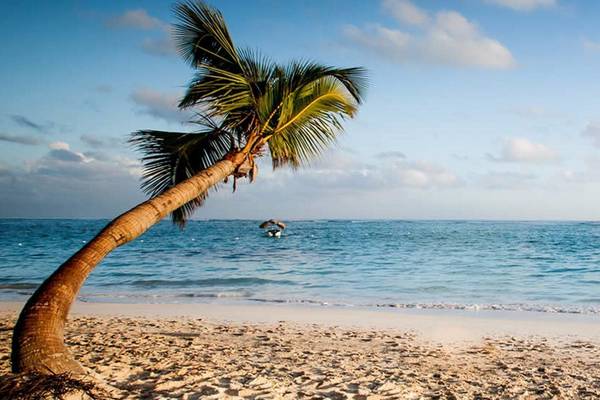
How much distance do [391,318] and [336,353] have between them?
4.35 metres

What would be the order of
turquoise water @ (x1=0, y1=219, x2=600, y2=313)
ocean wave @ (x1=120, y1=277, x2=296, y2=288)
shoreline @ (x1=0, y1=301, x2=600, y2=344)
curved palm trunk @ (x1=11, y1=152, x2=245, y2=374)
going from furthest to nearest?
ocean wave @ (x1=120, y1=277, x2=296, y2=288), turquoise water @ (x1=0, y1=219, x2=600, y2=313), shoreline @ (x1=0, y1=301, x2=600, y2=344), curved palm trunk @ (x1=11, y1=152, x2=245, y2=374)

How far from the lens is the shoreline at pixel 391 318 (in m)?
10.6

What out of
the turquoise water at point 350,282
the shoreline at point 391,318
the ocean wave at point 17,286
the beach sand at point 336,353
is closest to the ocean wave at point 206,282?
the turquoise water at point 350,282

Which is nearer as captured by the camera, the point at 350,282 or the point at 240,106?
the point at 240,106

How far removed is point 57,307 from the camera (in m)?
4.88

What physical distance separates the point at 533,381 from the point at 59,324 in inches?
228

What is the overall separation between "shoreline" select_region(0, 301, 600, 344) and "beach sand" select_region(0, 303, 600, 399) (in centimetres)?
4

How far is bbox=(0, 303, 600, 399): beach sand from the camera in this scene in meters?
6.23

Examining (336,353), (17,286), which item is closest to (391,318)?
(336,353)

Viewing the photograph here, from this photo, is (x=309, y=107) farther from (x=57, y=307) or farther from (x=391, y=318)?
(x=391, y=318)

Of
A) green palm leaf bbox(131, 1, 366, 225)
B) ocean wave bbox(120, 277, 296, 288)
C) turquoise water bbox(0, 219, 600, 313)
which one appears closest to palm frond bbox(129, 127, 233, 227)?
green palm leaf bbox(131, 1, 366, 225)

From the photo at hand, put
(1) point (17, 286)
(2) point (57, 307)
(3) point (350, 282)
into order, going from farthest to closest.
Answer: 1. (3) point (350, 282)
2. (1) point (17, 286)
3. (2) point (57, 307)

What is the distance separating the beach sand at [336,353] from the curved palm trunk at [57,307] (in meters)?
1.10

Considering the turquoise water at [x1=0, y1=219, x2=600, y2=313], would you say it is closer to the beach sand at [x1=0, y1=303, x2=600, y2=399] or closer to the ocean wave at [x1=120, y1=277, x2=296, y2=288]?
Answer: the ocean wave at [x1=120, y1=277, x2=296, y2=288]
